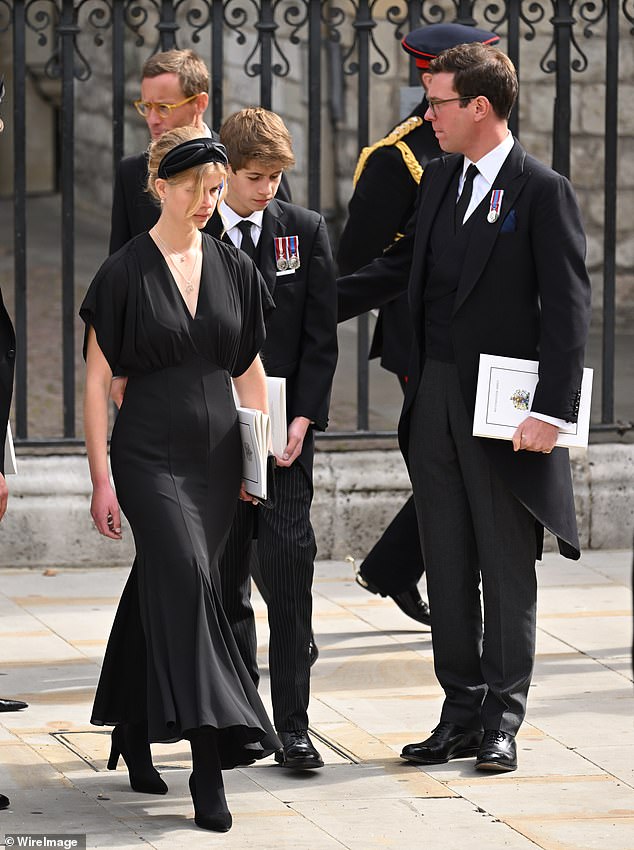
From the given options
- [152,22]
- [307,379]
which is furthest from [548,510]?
[152,22]

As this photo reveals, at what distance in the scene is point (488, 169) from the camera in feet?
16.0

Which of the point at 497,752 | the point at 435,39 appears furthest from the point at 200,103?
the point at 497,752

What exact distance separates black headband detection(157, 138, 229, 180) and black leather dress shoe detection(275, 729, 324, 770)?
154 cm

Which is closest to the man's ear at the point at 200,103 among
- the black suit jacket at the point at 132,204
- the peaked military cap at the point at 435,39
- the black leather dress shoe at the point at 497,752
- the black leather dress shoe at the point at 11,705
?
the black suit jacket at the point at 132,204

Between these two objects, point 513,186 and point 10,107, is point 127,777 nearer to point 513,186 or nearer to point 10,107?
point 513,186

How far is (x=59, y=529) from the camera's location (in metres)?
7.26

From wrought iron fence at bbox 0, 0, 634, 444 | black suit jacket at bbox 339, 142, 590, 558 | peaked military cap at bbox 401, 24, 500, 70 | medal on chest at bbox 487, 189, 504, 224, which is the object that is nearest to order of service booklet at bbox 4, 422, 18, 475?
black suit jacket at bbox 339, 142, 590, 558

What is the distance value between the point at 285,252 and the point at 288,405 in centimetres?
44

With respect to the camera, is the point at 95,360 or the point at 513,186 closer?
the point at 95,360

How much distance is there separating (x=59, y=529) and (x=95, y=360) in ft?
9.59

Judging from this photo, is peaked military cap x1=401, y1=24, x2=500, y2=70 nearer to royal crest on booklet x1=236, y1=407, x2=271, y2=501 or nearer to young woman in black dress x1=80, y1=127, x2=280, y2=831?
young woman in black dress x1=80, y1=127, x2=280, y2=831

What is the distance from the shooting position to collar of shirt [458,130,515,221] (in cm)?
488

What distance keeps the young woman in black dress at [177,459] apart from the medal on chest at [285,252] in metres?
0.48

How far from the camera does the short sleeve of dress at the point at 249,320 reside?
4.55 metres
